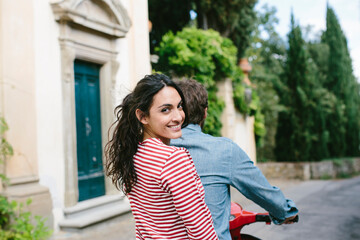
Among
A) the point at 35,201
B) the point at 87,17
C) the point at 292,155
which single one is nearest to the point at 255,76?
the point at 292,155

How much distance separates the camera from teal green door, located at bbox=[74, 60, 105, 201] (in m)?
6.16

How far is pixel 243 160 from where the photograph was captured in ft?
5.69

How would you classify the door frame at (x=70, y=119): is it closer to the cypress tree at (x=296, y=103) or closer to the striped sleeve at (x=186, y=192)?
the striped sleeve at (x=186, y=192)

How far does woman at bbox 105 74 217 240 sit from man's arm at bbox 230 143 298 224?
38 cm

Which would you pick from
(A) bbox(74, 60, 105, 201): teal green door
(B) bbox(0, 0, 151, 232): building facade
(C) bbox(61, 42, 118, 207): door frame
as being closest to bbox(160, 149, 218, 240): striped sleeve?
(B) bbox(0, 0, 151, 232): building facade

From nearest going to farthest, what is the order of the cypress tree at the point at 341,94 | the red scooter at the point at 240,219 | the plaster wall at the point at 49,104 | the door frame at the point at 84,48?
the red scooter at the point at 240,219, the plaster wall at the point at 49,104, the door frame at the point at 84,48, the cypress tree at the point at 341,94

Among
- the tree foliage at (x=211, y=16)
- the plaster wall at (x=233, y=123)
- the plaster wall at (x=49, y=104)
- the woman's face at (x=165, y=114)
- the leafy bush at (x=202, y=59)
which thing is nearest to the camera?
the woman's face at (x=165, y=114)

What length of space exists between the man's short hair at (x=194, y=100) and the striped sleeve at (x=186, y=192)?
0.69 meters

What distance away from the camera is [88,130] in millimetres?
6355

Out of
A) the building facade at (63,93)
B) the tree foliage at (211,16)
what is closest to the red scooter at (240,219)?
the building facade at (63,93)

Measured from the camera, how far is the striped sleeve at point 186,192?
4.16ft

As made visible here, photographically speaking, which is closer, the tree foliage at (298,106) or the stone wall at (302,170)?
the stone wall at (302,170)

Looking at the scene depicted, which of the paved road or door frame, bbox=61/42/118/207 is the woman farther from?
door frame, bbox=61/42/118/207

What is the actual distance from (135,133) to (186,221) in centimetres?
43
